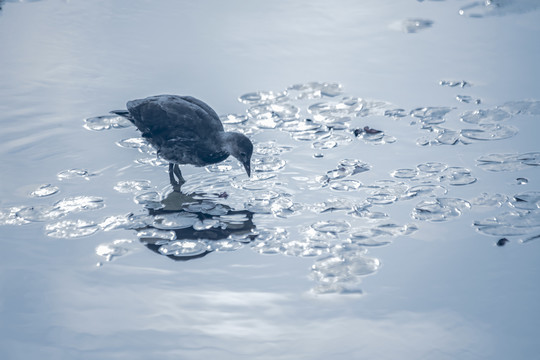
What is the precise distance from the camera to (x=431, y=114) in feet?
25.9

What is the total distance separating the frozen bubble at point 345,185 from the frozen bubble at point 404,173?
0.39 m

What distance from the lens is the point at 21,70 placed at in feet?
29.6

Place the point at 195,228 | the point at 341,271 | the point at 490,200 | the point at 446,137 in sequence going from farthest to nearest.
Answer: the point at 446,137
the point at 490,200
the point at 195,228
the point at 341,271

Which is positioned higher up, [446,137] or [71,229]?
[446,137]

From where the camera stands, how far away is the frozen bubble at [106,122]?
7.92m

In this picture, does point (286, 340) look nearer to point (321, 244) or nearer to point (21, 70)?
point (321, 244)

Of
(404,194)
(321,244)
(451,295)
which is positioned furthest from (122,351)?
(404,194)

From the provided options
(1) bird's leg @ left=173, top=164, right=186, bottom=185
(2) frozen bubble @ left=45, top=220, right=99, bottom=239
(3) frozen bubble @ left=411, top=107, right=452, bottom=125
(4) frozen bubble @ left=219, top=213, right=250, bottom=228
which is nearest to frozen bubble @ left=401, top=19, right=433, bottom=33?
(3) frozen bubble @ left=411, top=107, right=452, bottom=125

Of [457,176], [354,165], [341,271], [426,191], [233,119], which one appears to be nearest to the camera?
[341,271]

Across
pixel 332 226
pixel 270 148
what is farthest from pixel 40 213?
pixel 332 226

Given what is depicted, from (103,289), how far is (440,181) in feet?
10.7

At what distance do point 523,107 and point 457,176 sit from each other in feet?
5.54

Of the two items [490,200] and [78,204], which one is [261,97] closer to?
[78,204]

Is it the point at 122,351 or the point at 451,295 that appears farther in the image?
the point at 451,295
